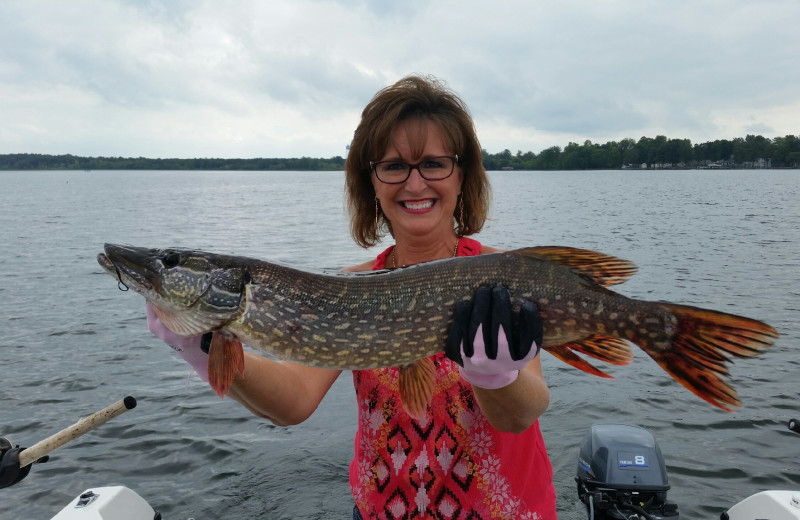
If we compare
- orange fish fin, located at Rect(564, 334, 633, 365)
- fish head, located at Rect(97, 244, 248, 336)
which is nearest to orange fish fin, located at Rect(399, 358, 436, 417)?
orange fish fin, located at Rect(564, 334, 633, 365)

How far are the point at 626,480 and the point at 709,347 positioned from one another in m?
1.59

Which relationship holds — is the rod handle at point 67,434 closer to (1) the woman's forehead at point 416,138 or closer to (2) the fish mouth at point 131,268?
(2) the fish mouth at point 131,268

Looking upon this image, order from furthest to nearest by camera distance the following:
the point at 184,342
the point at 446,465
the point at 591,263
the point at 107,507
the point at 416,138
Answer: the point at 107,507 → the point at 416,138 → the point at 184,342 → the point at 591,263 → the point at 446,465

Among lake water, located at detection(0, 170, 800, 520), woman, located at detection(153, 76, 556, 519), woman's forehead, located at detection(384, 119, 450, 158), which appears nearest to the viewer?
woman, located at detection(153, 76, 556, 519)

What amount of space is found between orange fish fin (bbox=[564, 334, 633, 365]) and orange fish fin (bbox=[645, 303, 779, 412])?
0.35 ft

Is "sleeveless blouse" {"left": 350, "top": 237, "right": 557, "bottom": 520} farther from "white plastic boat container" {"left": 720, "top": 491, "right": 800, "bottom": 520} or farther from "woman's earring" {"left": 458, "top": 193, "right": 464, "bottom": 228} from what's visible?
"white plastic boat container" {"left": 720, "top": 491, "right": 800, "bottom": 520}

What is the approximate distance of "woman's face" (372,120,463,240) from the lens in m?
2.57

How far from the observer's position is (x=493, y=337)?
2.13m

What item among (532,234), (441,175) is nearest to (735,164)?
(532,234)

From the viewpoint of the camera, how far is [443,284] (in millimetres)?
2355

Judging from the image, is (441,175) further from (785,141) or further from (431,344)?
(785,141)

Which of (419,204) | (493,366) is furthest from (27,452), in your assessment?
(493,366)

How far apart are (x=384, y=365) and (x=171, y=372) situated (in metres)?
7.02

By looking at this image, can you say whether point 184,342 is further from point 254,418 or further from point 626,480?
point 254,418
